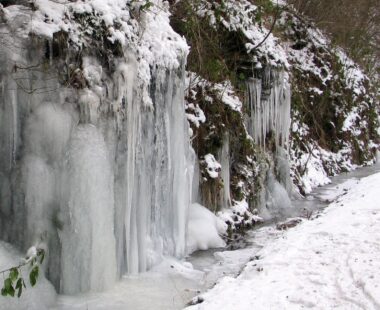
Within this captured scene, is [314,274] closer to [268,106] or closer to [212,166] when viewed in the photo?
[212,166]

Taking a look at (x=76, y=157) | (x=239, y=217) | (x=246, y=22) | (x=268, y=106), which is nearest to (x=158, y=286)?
(x=76, y=157)

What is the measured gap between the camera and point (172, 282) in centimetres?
487

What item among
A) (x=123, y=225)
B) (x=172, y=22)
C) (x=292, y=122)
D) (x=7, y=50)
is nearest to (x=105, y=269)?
(x=123, y=225)

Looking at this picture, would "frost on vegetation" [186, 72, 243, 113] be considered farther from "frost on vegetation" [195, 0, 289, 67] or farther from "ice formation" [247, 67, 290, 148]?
"frost on vegetation" [195, 0, 289, 67]

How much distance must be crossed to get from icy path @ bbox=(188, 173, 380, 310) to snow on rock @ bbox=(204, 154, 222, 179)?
5.70 ft

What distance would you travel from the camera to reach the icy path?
362 centimetres

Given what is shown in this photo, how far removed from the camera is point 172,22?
7.68 metres

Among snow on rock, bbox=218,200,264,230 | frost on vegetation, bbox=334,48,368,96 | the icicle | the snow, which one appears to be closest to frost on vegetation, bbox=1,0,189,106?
the snow

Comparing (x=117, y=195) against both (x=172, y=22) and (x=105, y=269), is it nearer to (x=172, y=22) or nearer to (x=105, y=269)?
(x=105, y=269)

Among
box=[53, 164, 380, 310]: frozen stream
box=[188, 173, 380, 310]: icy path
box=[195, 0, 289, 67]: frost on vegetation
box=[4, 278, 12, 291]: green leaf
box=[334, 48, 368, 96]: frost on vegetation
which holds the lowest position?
box=[53, 164, 380, 310]: frozen stream

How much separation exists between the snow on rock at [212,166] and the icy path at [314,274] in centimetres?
174

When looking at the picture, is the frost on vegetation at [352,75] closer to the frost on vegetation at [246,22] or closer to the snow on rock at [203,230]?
the frost on vegetation at [246,22]

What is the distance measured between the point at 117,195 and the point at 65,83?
3.88ft

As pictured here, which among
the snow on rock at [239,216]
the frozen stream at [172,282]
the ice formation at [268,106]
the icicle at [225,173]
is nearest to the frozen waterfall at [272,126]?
the ice formation at [268,106]
